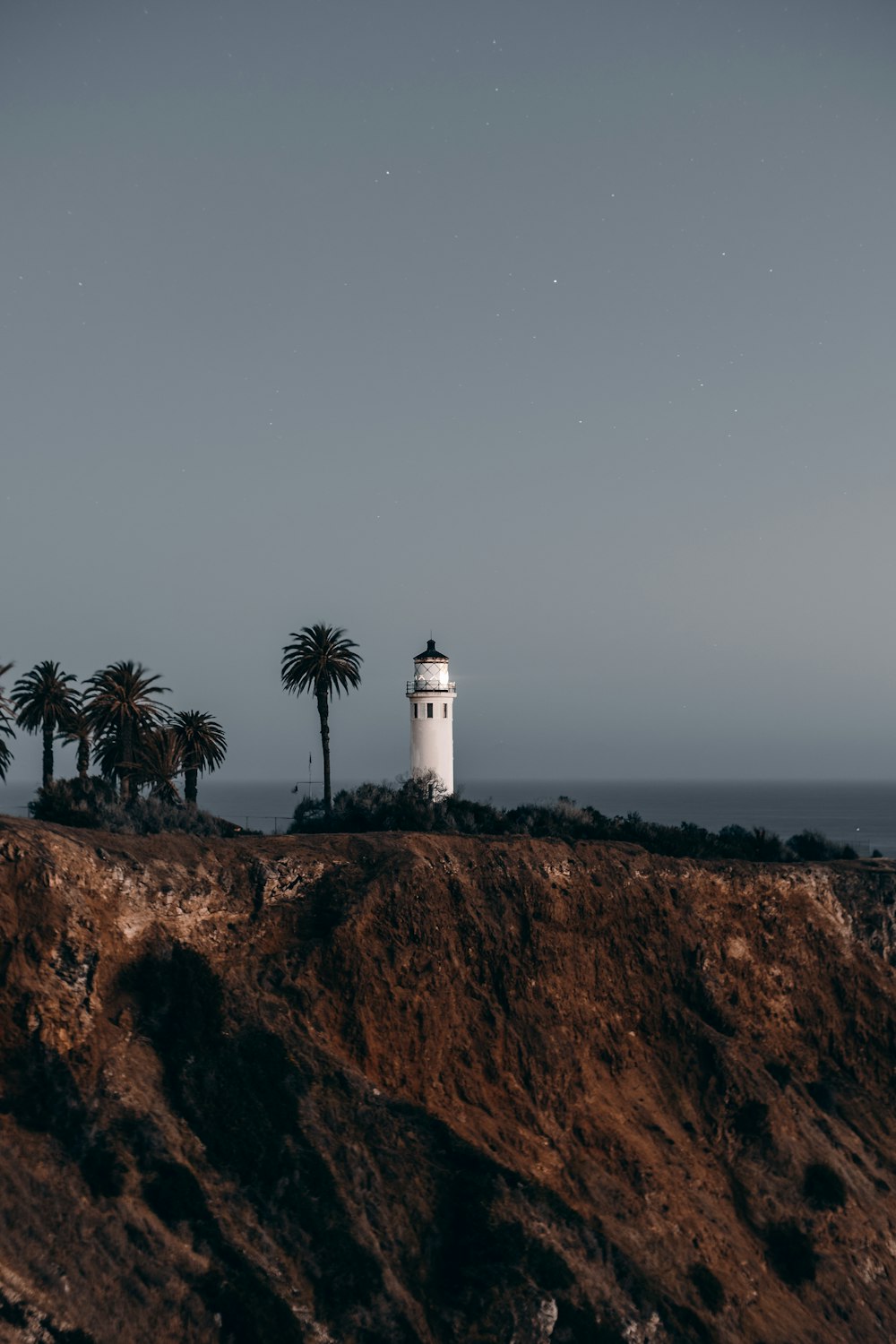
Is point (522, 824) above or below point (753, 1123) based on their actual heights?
above

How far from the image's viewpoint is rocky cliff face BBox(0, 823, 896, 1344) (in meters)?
35.3

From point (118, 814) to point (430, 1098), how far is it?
17127 mm

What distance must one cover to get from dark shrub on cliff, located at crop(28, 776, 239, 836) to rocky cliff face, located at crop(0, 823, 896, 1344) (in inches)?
154

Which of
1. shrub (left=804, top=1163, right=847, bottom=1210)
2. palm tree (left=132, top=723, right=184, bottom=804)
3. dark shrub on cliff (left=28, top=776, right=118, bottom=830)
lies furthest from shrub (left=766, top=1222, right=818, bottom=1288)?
palm tree (left=132, top=723, right=184, bottom=804)

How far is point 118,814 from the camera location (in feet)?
161

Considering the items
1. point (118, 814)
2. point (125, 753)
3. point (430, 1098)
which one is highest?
point (125, 753)

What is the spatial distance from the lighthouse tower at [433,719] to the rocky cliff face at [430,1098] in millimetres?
21341

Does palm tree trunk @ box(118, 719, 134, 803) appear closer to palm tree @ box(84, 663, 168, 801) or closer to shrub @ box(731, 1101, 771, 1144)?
palm tree @ box(84, 663, 168, 801)

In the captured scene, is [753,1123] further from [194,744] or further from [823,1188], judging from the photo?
[194,744]

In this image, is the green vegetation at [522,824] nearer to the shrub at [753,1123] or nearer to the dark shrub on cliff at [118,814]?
the dark shrub on cliff at [118,814]

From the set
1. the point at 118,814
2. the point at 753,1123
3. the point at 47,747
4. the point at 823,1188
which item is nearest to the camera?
the point at 823,1188

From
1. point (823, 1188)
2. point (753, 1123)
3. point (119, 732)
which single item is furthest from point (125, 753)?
point (823, 1188)

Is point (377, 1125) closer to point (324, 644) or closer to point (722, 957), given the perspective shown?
point (722, 957)

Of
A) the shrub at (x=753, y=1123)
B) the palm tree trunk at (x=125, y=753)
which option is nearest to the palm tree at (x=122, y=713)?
the palm tree trunk at (x=125, y=753)
